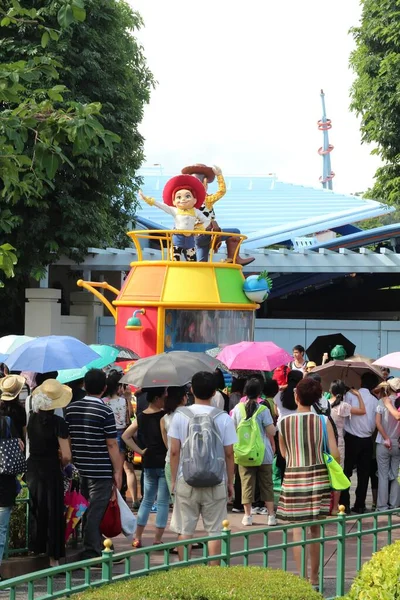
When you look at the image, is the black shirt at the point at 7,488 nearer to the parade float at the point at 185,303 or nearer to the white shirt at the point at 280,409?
the white shirt at the point at 280,409

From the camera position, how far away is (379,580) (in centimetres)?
515

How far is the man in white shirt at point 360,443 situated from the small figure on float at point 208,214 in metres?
5.33

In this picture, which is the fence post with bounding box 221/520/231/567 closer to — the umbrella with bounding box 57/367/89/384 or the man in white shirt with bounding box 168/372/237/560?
the man in white shirt with bounding box 168/372/237/560

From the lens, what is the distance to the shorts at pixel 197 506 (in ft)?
26.4

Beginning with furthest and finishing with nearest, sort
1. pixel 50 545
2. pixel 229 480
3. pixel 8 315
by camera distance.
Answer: pixel 8 315, pixel 50 545, pixel 229 480

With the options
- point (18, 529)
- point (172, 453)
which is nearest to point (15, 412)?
point (18, 529)

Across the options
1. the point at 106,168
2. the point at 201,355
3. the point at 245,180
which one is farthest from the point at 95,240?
the point at 245,180

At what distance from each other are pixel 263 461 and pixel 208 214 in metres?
7.73

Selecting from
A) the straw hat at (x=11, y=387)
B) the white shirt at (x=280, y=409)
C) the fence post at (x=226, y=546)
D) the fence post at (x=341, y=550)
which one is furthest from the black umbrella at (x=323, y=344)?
the fence post at (x=226, y=546)

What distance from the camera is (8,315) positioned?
2678 cm

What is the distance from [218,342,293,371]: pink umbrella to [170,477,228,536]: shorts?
5987 millimetres

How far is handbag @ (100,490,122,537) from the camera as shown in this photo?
9.39 metres

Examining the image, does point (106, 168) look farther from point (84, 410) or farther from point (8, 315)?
point (84, 410)

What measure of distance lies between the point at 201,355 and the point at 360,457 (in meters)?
2.21
